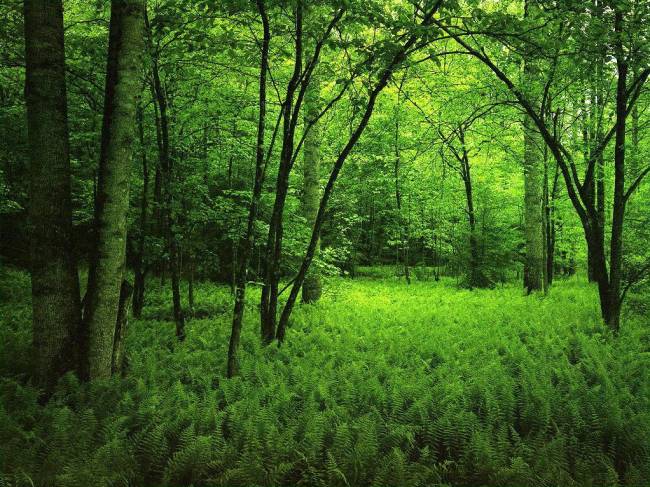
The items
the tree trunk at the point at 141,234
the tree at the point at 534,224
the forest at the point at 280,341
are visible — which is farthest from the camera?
the tree at the point at 534,224

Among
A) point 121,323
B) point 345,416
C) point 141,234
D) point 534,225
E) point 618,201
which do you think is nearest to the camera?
point 345,416

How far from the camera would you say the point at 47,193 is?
16.2ft

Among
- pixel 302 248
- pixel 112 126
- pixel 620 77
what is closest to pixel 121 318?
Answer: pixel 112 126

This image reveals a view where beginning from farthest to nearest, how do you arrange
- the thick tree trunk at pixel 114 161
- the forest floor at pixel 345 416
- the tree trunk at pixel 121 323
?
1. the tree trunk at pixel 121 323
2. the thick tree trunk at pixel 114 161
3. the forest floor at pixel 345 416

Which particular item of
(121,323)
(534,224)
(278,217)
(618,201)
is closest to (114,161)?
(121,323)

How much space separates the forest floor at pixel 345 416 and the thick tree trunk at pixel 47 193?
53 cm

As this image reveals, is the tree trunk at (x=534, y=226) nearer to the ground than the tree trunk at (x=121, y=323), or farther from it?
farther from it

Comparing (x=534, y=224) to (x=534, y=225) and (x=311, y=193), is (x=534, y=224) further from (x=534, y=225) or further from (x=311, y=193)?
(x=311, y=193)

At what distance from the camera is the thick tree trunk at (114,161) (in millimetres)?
4672

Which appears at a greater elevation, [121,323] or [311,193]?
[311,193]

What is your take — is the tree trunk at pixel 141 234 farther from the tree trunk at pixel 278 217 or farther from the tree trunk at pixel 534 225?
the tree trunk at pixel 534 225

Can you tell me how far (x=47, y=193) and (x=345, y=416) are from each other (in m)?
4.36

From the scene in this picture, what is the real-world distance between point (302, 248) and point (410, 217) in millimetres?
13065

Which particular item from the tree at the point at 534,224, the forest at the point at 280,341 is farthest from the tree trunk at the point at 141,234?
the tree at the point at 534,224
